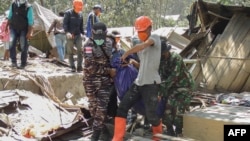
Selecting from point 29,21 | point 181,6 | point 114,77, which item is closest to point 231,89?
point 114,77

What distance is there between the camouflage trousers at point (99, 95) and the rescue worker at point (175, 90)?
0.80 m

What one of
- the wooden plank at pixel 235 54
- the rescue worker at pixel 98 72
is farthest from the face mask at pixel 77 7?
the rescue worker at pixel 98 72

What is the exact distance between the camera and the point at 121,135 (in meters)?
4.86

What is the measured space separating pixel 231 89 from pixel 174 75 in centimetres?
305

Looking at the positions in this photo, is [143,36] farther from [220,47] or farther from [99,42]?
[220,47]

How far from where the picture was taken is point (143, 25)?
4.71m

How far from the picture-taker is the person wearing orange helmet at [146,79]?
4.68m

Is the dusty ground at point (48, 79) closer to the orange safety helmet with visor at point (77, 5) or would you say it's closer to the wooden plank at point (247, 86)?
the orange safety helmet with visor at point (77, 5)

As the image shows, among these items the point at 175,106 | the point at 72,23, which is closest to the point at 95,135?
the point at 175,106

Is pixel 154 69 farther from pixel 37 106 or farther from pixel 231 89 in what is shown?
→ pixel 231 89

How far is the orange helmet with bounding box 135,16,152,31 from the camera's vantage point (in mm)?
4684

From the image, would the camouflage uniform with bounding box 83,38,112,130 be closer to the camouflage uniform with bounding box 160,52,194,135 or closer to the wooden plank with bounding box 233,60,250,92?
the camouflage uniform with bounding box 160,52,194,135

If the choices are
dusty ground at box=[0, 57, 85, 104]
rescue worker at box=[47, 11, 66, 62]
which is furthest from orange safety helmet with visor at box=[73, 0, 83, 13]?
rescue worker at box=[47, 11, 66, 62]

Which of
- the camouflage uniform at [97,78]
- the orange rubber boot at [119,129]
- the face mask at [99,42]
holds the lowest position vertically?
the orange rubber boot at [119,129]
